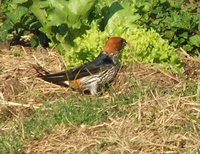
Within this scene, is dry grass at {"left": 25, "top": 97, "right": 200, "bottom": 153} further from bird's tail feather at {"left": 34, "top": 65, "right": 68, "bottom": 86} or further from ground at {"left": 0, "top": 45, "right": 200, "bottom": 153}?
bird's tail feather at {"left": 34, "top": 65, "right": 68, "bottom": 86}

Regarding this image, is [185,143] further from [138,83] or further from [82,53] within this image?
[82,53]

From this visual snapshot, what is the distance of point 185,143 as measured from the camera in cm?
650

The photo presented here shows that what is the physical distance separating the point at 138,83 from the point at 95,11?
168cm

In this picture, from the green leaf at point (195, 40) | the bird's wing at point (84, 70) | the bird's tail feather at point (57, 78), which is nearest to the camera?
the bird's wing at point (84, 70)

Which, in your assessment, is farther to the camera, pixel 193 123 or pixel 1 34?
pixel 1 34

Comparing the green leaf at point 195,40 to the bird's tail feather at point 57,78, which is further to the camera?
the green leaf at point 195,40

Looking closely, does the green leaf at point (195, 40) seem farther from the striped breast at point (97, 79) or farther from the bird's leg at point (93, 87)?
the bird's leg at point (93, 87)

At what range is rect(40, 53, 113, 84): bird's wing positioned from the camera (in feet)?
26.6

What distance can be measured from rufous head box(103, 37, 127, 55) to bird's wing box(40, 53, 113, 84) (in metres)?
0.08

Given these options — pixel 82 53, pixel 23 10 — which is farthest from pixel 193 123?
pixel 23 10

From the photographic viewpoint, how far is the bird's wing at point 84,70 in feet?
26.6

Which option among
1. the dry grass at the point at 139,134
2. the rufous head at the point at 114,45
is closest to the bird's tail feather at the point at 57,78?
the rufous head at the point at 114,45

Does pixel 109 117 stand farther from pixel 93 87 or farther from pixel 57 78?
pixel 57 78

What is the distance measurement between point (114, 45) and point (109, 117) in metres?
1.39
